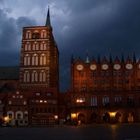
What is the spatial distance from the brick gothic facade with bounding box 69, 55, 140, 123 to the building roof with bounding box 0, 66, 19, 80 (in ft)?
82.2

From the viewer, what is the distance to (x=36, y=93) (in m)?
98.0

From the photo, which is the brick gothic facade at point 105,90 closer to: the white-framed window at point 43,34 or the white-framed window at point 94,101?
the white-framed window at point 94,101

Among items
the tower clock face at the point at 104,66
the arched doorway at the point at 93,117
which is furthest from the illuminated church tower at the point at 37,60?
the arched doorway at the point at 93,117

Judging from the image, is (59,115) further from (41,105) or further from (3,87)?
(3,87)

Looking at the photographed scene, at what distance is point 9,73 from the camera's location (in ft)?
374

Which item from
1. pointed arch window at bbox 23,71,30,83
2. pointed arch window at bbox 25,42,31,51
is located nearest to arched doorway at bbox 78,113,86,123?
pointed arch window at bbox 23,71,30,83

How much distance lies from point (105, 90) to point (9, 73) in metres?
37.2

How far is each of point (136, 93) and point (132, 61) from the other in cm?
997

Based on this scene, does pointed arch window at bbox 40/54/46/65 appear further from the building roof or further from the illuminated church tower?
the building roof

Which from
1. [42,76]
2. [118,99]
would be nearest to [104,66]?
[118,99]

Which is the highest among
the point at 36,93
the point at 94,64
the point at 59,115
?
the point at 94,64

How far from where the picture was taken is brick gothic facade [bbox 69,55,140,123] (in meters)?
89.3

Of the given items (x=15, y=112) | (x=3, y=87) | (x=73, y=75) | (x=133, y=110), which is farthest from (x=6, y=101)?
(x=133, y=110)

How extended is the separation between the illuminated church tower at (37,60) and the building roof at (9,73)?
7720mm
